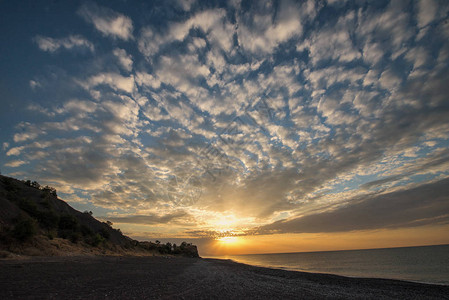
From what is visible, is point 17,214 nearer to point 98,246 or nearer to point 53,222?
point 53,222

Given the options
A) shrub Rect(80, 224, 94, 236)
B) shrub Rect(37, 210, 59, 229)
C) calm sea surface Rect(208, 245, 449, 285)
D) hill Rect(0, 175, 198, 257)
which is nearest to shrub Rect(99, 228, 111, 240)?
hill Rect(0, 175, 198, 257)

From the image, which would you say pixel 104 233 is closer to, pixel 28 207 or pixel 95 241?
pixel 95 241

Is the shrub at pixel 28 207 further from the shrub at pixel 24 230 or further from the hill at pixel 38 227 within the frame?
the shrub at pixel 24 230

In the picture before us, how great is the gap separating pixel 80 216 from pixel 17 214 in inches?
1366

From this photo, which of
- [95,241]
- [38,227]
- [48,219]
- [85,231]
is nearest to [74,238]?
[48,219]

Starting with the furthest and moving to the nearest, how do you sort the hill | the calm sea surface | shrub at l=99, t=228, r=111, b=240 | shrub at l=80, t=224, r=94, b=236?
shrub at l=99, t=228, r=111, b=240, shrub at l=80, t=224, r=94, b=236, the calm sea surface, the hill

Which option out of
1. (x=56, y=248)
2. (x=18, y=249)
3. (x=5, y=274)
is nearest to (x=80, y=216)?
(x=56, y=248)

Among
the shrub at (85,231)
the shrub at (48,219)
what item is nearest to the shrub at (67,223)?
the shrub at (85,231)

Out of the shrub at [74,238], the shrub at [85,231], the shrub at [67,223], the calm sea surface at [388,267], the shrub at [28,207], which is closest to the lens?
the shrub at [28,207]

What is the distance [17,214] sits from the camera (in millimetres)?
28578

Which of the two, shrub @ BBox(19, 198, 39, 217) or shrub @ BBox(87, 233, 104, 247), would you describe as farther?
shrub @ BBox(87, 233, 104, 247)

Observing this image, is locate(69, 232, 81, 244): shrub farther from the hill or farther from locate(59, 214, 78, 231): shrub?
locate(59, 214, 78, 231): shrub

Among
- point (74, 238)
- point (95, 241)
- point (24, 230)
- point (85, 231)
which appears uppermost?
point (85, 231)

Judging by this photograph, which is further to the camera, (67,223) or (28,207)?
(67,223)
